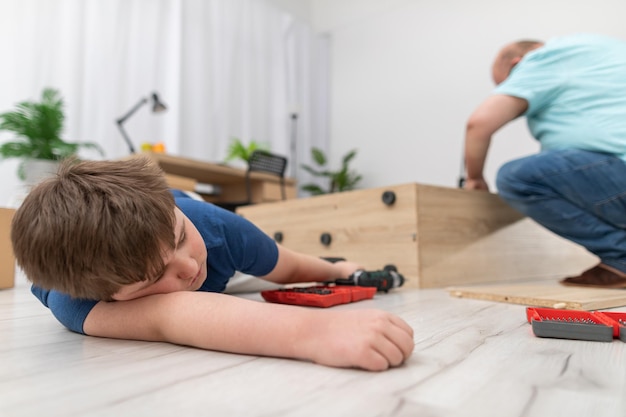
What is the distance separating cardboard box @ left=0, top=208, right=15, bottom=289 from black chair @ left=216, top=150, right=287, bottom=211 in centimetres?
141

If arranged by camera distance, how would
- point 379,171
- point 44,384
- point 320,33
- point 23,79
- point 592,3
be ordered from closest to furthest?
point 44,384 → point 23,79 → point 592,3 → point 379,171 → point 320,33

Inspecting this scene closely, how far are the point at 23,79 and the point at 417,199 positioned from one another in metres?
2.17

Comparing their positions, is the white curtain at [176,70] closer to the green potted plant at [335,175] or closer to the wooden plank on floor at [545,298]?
the green potted plant at [335,175]

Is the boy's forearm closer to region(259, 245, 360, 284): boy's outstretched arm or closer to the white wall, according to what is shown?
region(259, 245, 360, 284): boy's outstretched arm

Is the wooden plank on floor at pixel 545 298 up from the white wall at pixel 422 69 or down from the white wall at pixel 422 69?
down

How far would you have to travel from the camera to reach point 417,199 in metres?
1.31

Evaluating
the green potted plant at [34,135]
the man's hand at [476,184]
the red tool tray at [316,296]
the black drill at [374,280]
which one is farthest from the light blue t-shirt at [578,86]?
the green potted plant at [34,135]

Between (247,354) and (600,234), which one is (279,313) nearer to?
(247,354)

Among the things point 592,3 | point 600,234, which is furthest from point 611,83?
point 592,3

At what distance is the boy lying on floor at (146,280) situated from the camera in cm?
47

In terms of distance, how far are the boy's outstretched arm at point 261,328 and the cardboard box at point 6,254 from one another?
31.7 inches

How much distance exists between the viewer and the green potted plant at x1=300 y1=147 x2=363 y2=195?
12.2ft

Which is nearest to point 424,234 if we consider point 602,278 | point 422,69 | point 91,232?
point 602,278

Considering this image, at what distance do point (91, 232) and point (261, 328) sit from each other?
21 cm
